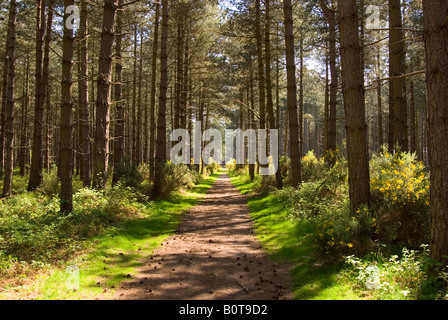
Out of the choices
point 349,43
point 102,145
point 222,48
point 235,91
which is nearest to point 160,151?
point 102,145

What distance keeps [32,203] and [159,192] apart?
512cm

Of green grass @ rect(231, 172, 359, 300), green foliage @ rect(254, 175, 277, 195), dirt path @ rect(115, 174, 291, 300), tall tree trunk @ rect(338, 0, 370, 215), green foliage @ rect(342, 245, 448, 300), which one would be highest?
tall tree trunk @ rect(338, 0, 370, 215)

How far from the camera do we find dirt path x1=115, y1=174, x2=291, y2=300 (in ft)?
16.2

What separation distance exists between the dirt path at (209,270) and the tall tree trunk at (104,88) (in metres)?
4.36

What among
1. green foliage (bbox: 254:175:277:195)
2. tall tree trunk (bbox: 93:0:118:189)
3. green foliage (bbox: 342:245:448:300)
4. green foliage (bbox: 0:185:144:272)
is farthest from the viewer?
green foliage (bbox: 254:175:277:195)

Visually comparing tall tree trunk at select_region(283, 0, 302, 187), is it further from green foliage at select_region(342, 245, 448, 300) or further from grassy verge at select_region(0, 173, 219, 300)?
green foliage at select_region(342, 245, 448, 300)

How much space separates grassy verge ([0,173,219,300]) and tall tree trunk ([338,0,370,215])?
451 centimetres

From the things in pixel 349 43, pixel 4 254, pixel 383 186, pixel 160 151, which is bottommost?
pixel 4 254

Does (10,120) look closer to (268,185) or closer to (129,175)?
(129,175)

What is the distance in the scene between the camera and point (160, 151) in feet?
48.0

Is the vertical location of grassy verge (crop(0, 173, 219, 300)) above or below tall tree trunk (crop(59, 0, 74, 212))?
below

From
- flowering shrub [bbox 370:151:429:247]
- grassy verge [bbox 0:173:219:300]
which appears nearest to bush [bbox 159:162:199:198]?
grassy verge [bbox 0:173:219:300]

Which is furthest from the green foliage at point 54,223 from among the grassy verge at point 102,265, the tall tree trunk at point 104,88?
the tall tree trunk at point 104,88
